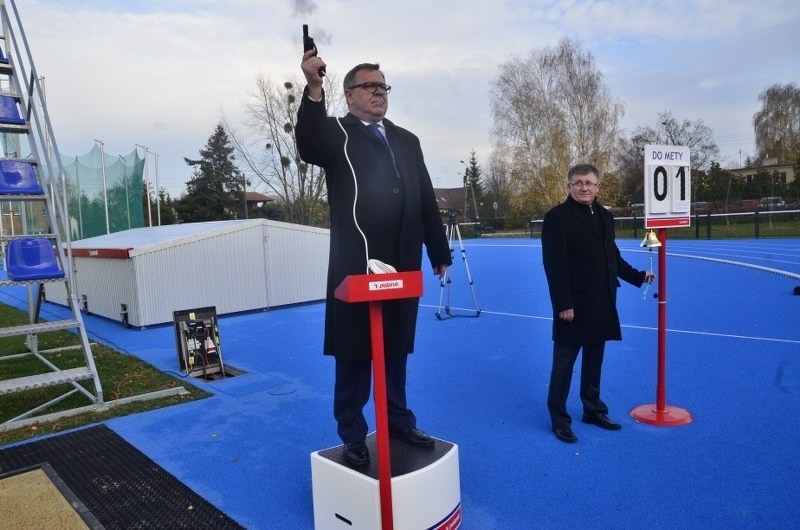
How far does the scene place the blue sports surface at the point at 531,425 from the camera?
3049 mm

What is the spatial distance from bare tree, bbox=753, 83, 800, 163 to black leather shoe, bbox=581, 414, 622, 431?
4810cm

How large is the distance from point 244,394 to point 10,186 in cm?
285

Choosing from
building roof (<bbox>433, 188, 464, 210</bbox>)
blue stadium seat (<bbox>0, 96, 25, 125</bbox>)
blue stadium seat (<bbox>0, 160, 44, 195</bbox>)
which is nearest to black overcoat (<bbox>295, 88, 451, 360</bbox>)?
blue stadium seat (<bbox>0, 160, 44, 195</bbox>)

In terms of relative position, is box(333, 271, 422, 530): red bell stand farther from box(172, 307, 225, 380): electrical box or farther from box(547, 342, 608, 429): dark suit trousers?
box(172, 307, 225, 380): electrical box

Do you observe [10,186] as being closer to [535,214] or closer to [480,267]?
[480,267]

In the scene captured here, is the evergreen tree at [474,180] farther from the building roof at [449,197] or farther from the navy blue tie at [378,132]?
the navy blue tie at [378,132]

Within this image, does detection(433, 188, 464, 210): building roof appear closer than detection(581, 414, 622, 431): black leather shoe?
No

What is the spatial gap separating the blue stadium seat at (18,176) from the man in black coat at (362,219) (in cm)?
379

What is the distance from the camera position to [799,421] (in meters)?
4.00

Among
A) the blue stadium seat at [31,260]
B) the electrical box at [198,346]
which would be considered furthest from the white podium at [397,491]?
the electrical box at [198,346]

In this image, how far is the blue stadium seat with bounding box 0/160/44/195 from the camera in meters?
5.18

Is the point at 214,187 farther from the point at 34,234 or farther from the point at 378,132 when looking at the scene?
the point at 378,132

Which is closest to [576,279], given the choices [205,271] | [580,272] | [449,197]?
[580,272]

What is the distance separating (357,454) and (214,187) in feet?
153
